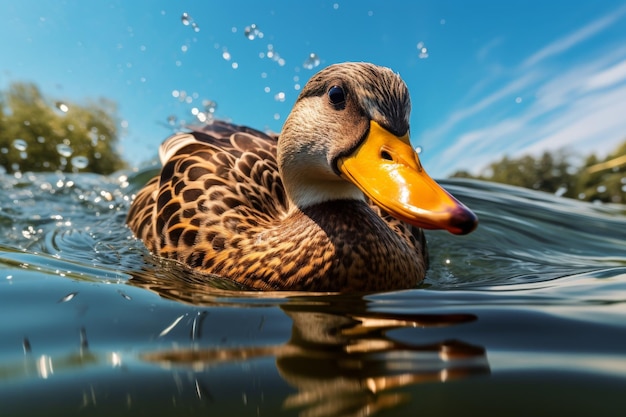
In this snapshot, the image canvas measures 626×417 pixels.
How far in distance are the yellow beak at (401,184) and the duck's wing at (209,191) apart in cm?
76

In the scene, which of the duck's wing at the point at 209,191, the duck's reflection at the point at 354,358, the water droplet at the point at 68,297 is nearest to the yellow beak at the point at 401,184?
the duck's reflection at the point at 354,358

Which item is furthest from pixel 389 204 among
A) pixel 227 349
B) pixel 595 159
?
pixel 595 159

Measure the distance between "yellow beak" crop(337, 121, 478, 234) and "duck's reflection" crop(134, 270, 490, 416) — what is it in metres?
0.36

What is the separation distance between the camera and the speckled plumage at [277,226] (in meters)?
2.55

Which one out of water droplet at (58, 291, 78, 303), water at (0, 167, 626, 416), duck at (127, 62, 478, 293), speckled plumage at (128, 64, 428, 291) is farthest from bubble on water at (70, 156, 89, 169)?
water droplet at (58, 291, 78, 303)

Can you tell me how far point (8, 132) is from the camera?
800 inches

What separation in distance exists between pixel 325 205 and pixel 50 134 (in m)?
20.6

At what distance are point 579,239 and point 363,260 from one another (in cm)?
327

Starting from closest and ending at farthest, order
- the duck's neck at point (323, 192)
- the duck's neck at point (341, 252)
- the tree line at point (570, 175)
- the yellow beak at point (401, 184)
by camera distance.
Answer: the yellow beak at point (401, 184)
the duck's neck at point (341, 252)
the duck's neck at point (323, 192)
the tree line at point (570, 175)

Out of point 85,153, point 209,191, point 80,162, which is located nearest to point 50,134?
point 85,153

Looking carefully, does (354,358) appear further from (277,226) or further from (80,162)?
(80,162)

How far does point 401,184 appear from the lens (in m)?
2.26

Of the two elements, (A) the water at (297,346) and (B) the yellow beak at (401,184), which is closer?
(A) the water at (297,346)

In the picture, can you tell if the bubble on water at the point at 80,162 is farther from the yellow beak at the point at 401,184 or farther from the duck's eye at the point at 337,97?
the yellow beak at the point at 401,184
